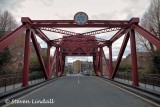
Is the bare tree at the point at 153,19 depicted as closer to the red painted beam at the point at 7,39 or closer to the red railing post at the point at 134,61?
the red railing post at the point at 134,61

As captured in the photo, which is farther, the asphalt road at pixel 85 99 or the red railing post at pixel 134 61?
the red railing post at pixel 134 61

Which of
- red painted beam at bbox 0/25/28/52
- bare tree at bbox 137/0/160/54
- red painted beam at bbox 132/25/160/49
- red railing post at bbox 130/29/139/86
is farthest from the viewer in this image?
bare tree at bbox 137/0/160/54

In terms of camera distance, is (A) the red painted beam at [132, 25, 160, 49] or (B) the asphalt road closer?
(B) the asphalt road

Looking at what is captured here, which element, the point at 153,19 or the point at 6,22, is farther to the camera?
the point at 6,22

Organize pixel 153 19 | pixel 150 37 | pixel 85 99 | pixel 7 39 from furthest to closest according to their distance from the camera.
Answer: pixel 153 19, pixel 150 37, pixel 7 39, pixel 85 99

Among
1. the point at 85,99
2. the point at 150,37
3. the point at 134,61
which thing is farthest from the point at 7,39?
the point at 134,61

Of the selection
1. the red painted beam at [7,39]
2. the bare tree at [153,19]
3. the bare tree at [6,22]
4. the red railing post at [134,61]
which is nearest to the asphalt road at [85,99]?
the red railing post at [134,61]

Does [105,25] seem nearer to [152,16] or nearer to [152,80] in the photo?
[152,80]

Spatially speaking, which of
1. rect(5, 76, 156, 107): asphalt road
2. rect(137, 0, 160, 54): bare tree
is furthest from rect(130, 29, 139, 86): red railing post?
rect(137, 0, 160, 54): bare tree

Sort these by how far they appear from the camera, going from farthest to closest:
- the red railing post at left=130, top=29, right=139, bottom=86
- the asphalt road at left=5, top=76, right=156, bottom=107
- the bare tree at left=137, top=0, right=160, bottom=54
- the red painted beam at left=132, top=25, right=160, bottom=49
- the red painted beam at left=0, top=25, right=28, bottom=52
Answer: the bare tree at left=137, top=0, right=160, bottom=54 < the red railing post at left=130, top=29, right=139, bottom=86 < the red painted beam at left=0, top=25, right=28, bottom=52 < the red painted beam at left=132, top=25, right=160, bottom=49 < the asphalt road at left=5, top=76, right=156, bottom=107

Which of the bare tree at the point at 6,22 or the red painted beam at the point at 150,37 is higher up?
the bare tree at the point at 6,22

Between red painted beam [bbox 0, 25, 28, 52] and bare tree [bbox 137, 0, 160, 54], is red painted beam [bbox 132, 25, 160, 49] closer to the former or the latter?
red painted beam [bbox 0, 25, 28, 52]

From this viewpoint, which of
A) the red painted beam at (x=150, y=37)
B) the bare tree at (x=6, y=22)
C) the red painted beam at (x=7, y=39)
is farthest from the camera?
the bare tree at (x=6, y=22)

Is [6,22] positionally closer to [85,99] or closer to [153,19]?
[153,19]
